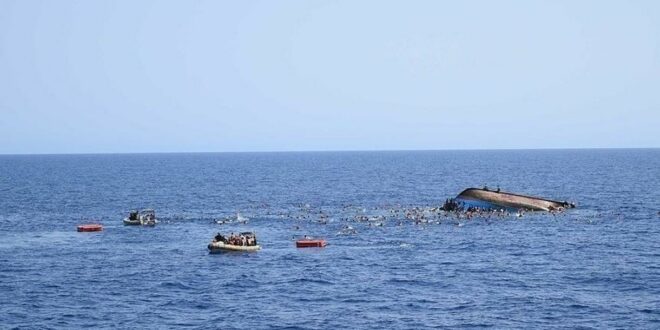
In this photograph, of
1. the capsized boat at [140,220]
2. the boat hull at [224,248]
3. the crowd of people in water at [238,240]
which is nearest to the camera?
the boat hull at [224,248]

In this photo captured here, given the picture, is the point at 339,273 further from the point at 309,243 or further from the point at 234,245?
the point at 234,245

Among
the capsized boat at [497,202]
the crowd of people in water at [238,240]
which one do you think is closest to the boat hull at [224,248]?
the crowd of people in water at [238,240]

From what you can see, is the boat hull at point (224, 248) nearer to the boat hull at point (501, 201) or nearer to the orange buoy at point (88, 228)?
the orange buoy at point (88, 228)

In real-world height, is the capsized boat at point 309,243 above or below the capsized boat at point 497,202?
below

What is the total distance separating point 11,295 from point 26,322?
1035 centimetres

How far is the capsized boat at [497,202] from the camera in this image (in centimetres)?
12988

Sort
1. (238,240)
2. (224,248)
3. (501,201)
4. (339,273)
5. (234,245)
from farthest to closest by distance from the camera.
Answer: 1. (501,201)
2. (238,240)
3. (234,245)
4. (224,248)
5. (339,273)

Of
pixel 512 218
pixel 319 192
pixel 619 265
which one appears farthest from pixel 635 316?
pixel 319 192

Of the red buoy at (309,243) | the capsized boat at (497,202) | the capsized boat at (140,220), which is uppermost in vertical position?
the capsized boat at (497,202)

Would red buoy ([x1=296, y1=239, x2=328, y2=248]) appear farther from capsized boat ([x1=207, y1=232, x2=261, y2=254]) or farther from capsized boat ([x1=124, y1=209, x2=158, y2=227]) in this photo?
capsized boat ([x1=124, y1=209, x2=158, y2=227])

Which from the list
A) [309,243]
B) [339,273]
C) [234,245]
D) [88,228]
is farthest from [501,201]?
[88,228]

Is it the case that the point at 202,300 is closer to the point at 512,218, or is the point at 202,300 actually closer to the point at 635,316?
the point at 635,316

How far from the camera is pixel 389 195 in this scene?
581 ft

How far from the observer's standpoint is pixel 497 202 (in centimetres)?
13000
